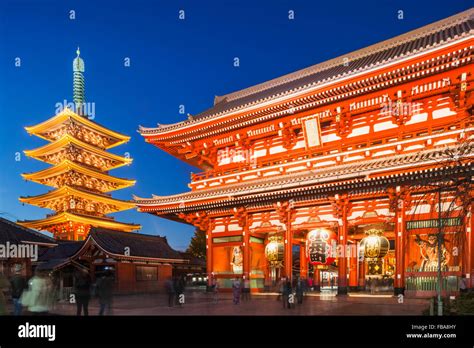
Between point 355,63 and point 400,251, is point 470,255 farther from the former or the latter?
point 355,63

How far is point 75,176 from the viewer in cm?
4450

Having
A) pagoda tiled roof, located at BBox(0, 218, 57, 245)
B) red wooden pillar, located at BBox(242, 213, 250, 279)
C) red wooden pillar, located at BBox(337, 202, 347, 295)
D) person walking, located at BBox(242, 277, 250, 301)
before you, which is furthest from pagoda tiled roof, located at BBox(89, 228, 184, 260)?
red wooden pillar, located at BBox(337, 202, 347, 295)

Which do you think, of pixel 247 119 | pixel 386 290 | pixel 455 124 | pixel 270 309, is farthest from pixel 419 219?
pixel 247 119

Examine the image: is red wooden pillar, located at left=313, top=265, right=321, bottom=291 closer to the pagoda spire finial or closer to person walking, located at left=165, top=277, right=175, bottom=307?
person walking, located at left=165, top=277, right=175, bottom=307

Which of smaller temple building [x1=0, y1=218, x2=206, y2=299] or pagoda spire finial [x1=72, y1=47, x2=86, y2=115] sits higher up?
pagoda spire finial [x1=72, y1=47, x2=86, y2=115]

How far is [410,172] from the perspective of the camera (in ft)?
52.3

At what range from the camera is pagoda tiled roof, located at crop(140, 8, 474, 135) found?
61.0 feet

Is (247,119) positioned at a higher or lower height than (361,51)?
lower

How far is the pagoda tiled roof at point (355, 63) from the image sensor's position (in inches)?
731

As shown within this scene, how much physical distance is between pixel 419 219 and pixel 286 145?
25.6ft

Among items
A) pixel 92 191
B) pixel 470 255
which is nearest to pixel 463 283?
pixel 470 255

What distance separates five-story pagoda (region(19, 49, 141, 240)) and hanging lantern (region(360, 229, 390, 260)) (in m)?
32.0

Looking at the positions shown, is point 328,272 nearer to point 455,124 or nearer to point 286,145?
point 286,145
